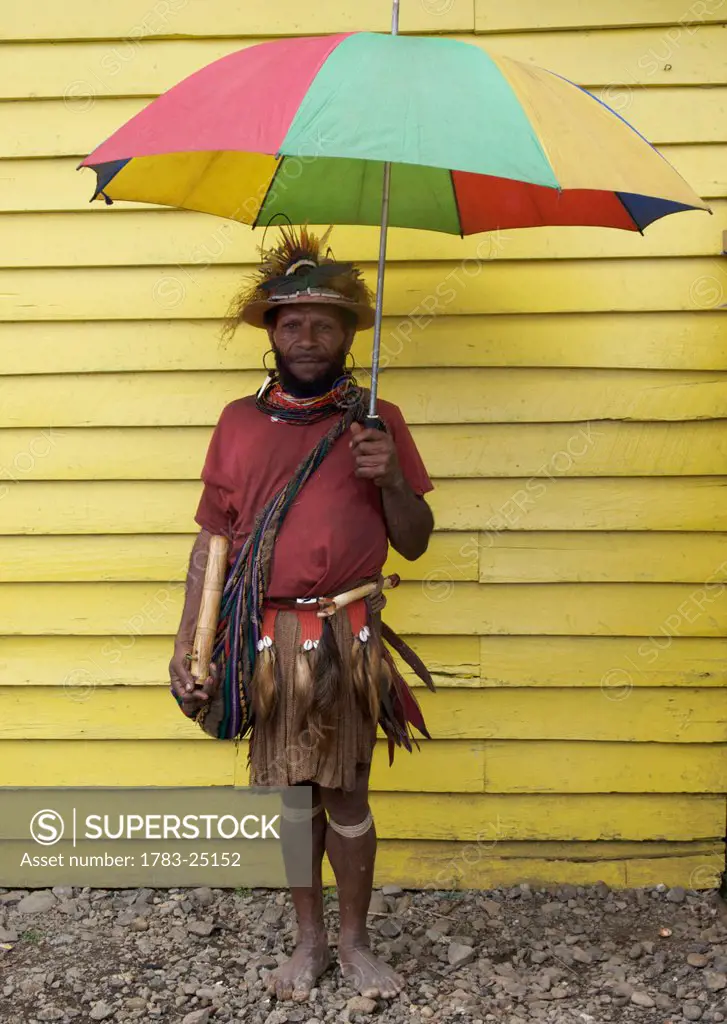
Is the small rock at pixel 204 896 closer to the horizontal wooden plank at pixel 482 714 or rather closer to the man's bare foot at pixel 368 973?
the horizontal wooden plank at pixel 482 714

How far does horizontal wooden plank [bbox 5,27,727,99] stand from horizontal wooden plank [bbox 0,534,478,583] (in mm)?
1422

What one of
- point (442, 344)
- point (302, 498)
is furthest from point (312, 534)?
point (442, 344)

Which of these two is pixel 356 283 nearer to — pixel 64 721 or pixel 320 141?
pixel 320 141

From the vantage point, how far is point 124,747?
11.8ft

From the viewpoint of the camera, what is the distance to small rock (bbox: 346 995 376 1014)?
2811 millimetres

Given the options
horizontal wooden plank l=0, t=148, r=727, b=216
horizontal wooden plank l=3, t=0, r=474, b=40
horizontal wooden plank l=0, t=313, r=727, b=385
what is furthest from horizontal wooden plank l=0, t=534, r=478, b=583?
horizontal wooden plank l=3, t=0, r=474, b=40

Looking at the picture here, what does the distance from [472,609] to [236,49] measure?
6.48 feet

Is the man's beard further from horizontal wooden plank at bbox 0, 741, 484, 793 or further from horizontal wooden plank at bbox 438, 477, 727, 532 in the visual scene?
horizontal wooden plank at bbox 0, 741, 484, 793

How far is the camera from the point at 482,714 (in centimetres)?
355

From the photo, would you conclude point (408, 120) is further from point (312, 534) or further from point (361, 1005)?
point (361, 1005)

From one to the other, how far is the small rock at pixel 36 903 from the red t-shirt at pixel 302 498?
5.22ft

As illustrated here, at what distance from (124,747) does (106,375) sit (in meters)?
1.27

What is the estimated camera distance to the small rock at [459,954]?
3113 millimetres

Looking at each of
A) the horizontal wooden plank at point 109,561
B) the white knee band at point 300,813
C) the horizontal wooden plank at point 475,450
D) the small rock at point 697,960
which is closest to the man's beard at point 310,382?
the horizontal wooden plank at point 475,450
